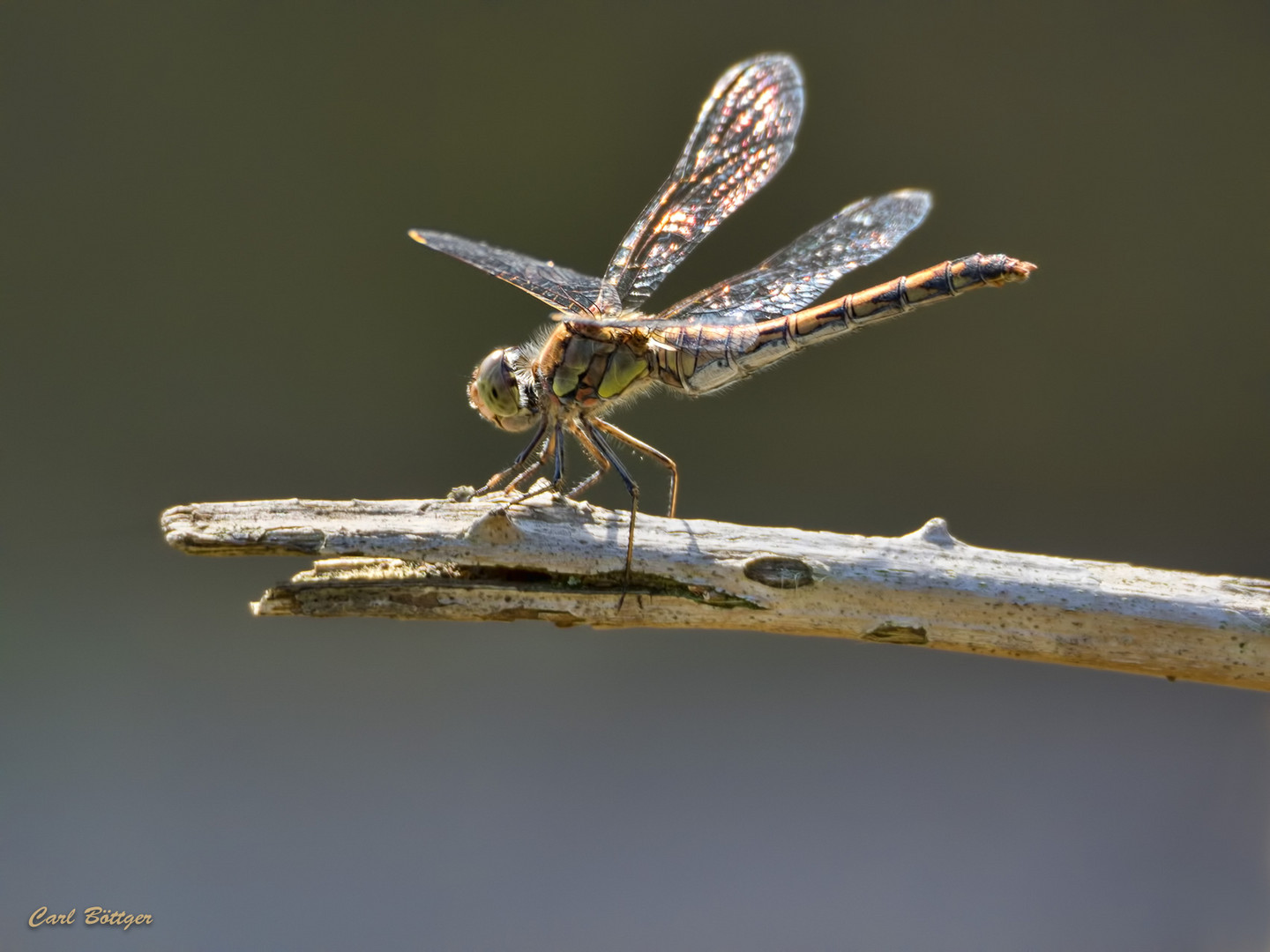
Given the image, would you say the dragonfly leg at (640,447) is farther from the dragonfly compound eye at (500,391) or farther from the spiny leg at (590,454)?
the dragonfly compound eye at (500,391)

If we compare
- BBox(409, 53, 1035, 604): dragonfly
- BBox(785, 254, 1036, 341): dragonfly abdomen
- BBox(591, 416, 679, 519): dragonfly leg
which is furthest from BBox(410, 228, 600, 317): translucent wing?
BBox(785, 254, 1036, 341): dragonfly abdomen

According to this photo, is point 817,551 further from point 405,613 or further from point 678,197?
point 678,197

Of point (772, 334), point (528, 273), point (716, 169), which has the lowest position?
point (772, 334)

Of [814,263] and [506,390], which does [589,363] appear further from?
[814,263]

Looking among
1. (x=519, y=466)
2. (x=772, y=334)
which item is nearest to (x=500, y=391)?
(x=519, y=466)

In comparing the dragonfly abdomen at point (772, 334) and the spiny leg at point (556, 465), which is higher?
the dragonfly abdomen at point (772, 334)

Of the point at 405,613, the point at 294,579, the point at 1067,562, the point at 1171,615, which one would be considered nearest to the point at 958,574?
the point at 1067,562

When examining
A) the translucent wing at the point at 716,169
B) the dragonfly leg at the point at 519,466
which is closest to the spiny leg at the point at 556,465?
the dragonfly leg at the point at 519,466
